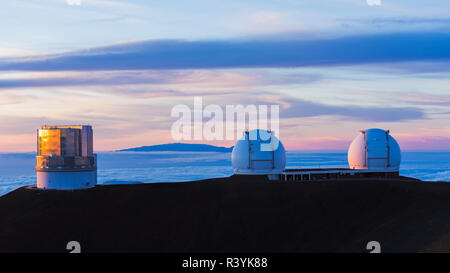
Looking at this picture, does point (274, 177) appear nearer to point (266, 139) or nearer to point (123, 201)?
point (266, 139)

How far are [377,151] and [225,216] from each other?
1716cm

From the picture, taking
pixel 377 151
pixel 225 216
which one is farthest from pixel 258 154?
pixel 225 216

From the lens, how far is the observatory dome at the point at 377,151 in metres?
41.6

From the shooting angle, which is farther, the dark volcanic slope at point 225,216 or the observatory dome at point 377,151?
the observatory dome at point 377,151

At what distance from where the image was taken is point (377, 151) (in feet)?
136

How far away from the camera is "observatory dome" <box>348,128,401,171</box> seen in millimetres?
41594

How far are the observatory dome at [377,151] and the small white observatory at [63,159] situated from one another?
21536mm

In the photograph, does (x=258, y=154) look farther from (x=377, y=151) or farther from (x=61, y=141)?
(x=61, y=141)

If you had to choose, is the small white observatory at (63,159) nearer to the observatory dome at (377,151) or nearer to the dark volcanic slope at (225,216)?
the dark volcanic slope at (225,216)

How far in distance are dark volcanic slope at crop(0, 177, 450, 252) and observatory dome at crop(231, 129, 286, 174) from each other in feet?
19.8

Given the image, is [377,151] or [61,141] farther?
[377,151]

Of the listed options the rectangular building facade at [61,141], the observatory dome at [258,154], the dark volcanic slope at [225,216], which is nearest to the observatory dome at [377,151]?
the observatory dome at [258,154]

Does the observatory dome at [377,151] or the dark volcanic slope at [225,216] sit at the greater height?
the observatory dome at [377,151]

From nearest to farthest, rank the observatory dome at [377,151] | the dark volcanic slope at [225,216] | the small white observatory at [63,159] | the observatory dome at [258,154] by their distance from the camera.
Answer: the dark volcanic slope at [225,216] < the small white observatory at [63,159] < the observatory dome at [258,154] < the observatory dome at [377,151]
